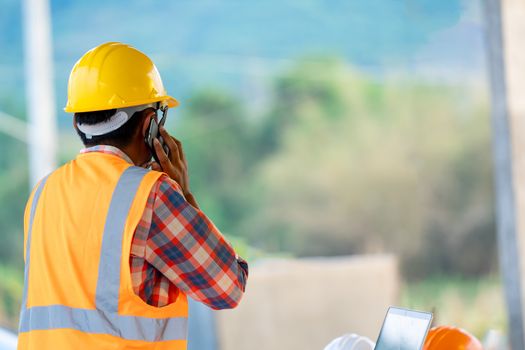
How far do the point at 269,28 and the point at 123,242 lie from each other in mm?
20608

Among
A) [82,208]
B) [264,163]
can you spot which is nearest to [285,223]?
[264,163]

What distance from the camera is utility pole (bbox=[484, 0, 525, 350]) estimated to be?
5.40 metres

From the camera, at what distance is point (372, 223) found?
20.7 metres

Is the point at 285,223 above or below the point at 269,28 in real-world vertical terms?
below

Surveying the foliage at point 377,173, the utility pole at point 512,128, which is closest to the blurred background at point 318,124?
the foliage at point 377,173

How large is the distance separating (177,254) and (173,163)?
1.14ft

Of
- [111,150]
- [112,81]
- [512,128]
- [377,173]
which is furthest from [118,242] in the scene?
[377,173]

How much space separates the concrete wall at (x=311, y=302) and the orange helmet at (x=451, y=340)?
12.6ft

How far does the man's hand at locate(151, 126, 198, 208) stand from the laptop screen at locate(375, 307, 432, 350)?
27.4 inches

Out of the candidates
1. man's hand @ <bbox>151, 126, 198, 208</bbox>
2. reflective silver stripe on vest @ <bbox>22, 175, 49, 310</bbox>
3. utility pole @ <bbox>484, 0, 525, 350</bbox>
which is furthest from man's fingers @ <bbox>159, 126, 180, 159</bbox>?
utility pole @ <bbox>484, 0, 525, 350</bbox>

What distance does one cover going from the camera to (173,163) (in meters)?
2.71

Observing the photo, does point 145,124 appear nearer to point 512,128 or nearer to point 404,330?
point 404,330

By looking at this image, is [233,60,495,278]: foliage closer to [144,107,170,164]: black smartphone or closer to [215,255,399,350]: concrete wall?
[215,255,399,350]: concrete wall

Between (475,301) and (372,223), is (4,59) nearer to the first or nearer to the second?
(372,223)
